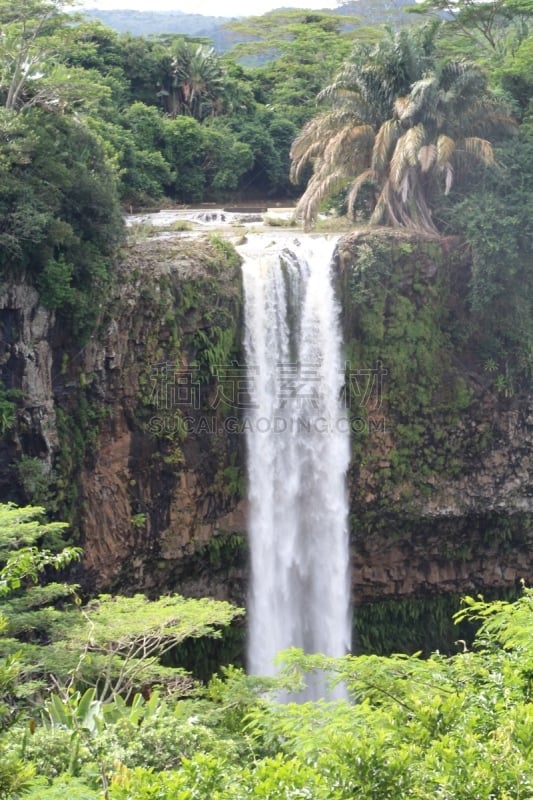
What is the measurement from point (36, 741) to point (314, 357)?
34.5 ft

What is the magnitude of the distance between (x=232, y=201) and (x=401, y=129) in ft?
33.6

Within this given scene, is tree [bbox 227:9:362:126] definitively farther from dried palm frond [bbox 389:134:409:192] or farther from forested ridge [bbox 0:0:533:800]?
dried palm frond [bbox 389:134:409:192]

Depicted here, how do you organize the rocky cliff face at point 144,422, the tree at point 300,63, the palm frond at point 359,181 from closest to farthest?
1. the rocky cliff face at point 144,422
2. the palm frond at point 359,181
3. the tree at point 300,63

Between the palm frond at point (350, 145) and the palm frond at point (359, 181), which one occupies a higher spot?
the palm frond at point (350, 145)

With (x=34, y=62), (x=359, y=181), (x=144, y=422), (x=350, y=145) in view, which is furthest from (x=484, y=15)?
(x=144, y=422)

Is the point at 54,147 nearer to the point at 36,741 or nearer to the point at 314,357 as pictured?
the point at 314,357

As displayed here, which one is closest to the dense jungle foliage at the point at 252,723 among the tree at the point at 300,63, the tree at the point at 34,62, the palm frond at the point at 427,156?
the tree at the point at 34,62

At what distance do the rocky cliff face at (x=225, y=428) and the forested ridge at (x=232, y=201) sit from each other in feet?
1.55

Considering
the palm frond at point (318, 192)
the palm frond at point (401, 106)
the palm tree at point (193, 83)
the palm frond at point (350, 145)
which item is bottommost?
the palm frond at point (318, 192)

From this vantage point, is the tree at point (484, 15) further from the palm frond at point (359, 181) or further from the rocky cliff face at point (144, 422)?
the rocky cliff face at point (144, 422)

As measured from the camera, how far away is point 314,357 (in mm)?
17719

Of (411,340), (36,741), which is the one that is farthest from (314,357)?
(36,741)

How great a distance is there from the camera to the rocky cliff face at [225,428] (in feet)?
51.4

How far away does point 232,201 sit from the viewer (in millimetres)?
27984
